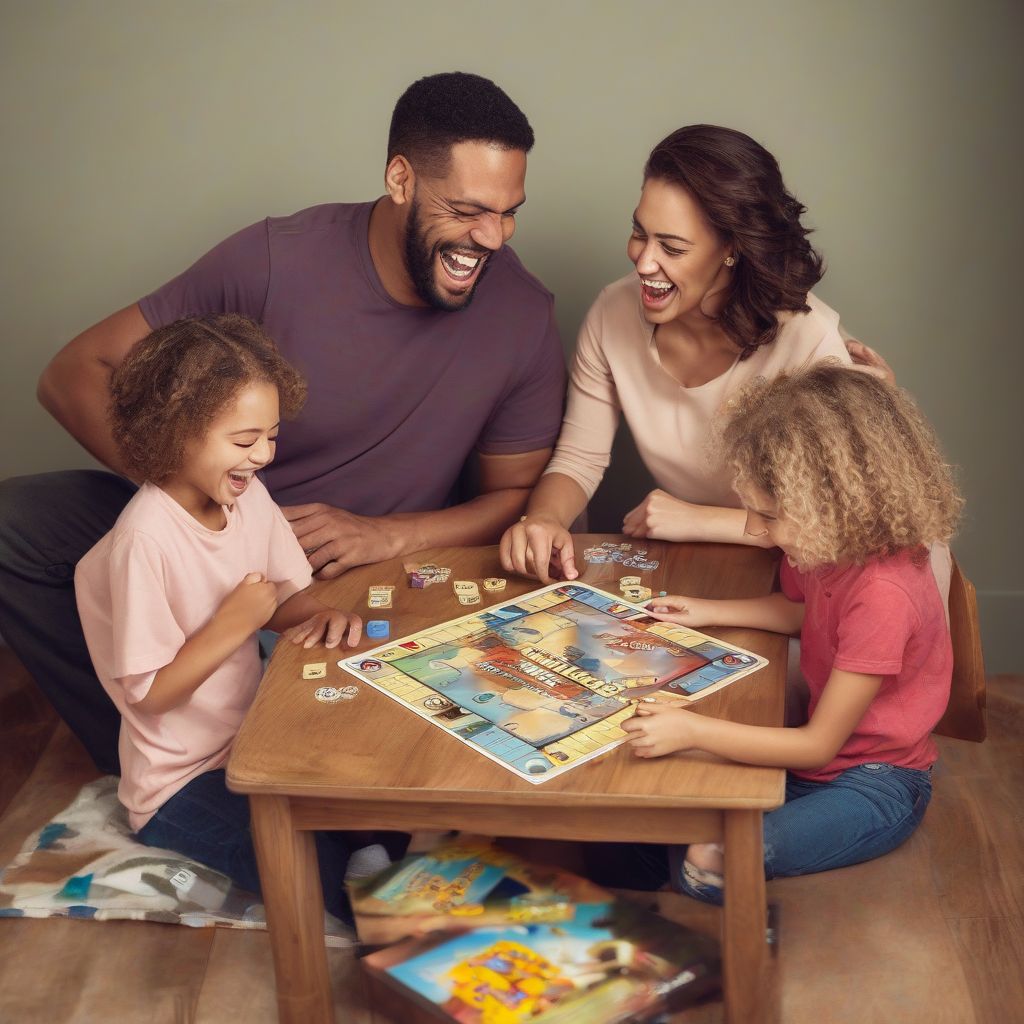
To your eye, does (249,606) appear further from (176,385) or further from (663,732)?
(663,732)

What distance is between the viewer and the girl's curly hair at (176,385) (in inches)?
69.2

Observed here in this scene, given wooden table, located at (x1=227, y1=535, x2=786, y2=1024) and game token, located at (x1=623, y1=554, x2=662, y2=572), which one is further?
game token, located at (x1=623, y1=554, x2=662, y2=572)

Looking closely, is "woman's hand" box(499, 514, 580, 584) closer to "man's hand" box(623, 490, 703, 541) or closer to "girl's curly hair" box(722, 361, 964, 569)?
"man's hand" box(623, 490, 703, 541)

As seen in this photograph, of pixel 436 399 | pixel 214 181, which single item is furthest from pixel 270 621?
pixel 214 181

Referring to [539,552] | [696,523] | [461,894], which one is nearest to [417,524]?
[539,552]

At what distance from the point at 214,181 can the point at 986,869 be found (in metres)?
2.10

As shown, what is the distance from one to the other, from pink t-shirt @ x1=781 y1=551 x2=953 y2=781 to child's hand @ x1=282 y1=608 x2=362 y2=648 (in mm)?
656

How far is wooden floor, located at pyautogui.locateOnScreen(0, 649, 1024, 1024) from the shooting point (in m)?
1.75

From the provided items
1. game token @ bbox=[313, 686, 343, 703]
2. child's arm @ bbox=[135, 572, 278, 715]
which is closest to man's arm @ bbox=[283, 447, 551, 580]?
child's arm @ bbox=[135, 572, 278, 715]

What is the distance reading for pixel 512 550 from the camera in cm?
197

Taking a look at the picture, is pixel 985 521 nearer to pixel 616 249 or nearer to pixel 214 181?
pixel 616 249

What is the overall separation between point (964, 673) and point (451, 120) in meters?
1.27

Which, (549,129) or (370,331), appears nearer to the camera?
(370,331)

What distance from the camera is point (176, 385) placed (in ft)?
5.77
